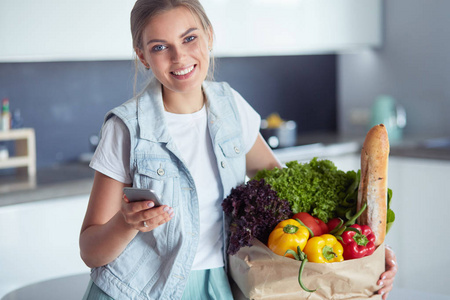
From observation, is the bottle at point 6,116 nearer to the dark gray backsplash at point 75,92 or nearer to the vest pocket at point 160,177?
the dark gray backsplash at point 75,92

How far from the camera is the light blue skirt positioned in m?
1.36

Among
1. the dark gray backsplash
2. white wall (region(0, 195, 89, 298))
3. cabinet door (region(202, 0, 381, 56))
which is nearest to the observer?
white wall (region(0, 195, 89, 298))

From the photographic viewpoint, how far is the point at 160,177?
1.34m

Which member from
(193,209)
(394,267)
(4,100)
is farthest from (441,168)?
(4,100)

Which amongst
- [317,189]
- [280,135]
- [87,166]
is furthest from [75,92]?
[317,189]

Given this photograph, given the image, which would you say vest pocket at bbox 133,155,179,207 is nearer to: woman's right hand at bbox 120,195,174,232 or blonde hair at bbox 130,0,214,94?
woman's right hand at bbox 120,195,174,232

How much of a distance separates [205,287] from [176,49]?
1.79 ft

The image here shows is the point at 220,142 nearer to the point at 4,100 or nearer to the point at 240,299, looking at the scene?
the point at 240,299

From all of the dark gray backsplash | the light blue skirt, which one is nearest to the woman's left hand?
the light blue skirt

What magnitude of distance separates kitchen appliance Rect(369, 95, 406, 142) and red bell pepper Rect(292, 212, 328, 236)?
211 cm

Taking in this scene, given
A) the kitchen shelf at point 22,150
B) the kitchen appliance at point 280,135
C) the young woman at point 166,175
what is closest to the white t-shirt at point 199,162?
the young woman at point 166,175

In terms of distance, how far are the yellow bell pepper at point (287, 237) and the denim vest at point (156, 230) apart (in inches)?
7.7

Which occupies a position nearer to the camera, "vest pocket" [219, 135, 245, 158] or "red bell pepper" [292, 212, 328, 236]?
"red bell pepper" [292, 212, 328, 236]

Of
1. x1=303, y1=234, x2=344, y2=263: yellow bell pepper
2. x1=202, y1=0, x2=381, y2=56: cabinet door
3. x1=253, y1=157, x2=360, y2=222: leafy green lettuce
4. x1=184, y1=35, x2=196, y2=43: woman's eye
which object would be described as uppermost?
x1=202, y1=0, x2=381, y2=56: cabinet door
